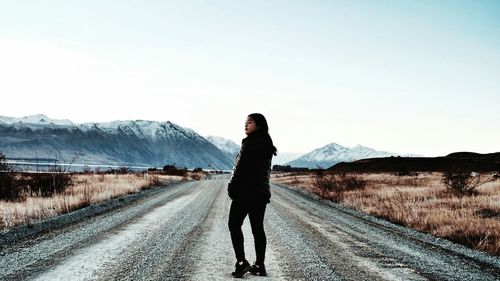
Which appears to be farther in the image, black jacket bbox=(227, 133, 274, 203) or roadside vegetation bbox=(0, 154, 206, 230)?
roadside vegetation bbox=(0, 154, 206, 230)

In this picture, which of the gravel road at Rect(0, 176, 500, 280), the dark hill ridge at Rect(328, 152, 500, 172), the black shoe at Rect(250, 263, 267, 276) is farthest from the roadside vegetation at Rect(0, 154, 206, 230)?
the dark hill ridge at Rect(328, 152, 500, 172)

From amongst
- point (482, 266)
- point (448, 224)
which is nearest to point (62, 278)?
point (482, 266)

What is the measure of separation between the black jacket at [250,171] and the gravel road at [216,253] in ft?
3.70

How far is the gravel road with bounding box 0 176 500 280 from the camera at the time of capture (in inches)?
231

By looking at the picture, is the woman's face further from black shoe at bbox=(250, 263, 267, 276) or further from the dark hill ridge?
the dark hill ridge

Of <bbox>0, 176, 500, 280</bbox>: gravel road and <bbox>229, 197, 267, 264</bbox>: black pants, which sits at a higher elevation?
<bbox>229, 197, 267, 264</bbox>: black pants

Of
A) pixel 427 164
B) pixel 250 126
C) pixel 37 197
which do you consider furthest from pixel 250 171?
pixel 427 164

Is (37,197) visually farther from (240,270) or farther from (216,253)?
(240,270)

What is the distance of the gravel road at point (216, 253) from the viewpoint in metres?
5.88

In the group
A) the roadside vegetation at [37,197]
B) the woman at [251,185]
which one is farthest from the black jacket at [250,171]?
the roadside vegetation at [37,197]

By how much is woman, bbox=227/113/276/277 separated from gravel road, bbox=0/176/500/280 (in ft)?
1.21

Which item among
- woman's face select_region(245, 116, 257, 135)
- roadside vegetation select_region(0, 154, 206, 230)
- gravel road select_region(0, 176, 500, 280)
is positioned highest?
woman's face select_region(245, 116, 257, 135)

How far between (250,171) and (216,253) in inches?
83.9

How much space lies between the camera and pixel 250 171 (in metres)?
5.80
